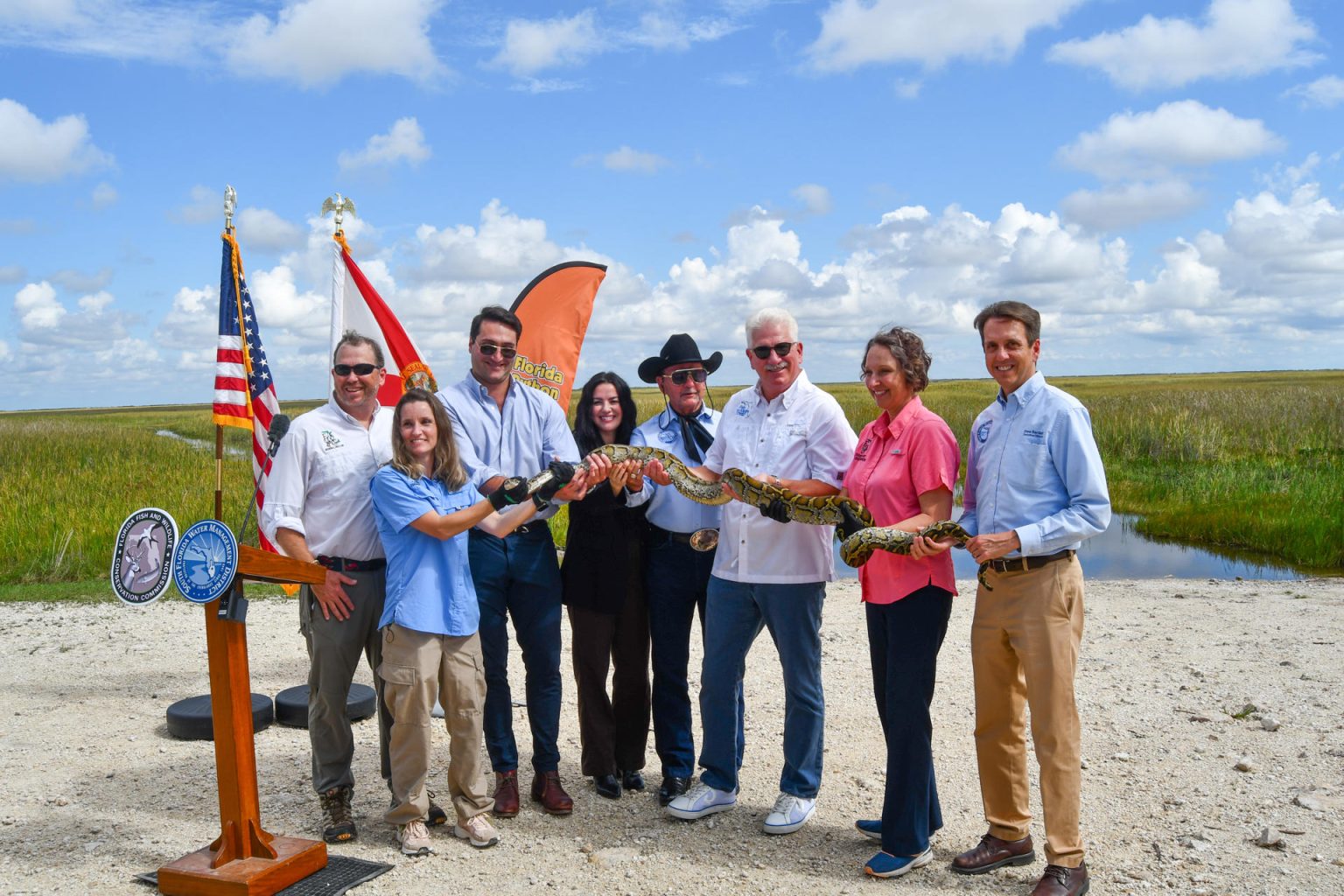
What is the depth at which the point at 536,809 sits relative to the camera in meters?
6.26

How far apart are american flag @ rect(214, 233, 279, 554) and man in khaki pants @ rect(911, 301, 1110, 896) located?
424cm

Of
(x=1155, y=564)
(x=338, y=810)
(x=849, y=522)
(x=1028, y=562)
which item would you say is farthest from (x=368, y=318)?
(x=1155, y=564)

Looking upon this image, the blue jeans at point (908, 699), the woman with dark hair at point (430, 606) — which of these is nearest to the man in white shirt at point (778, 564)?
the blue jeans at point (908, 699)

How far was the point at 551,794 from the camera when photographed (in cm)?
620

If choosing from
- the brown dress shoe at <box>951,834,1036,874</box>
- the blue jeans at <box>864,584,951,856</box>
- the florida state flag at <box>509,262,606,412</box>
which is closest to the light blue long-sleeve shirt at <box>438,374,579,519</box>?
the blue jeans at <box>864,584,951,856</box>

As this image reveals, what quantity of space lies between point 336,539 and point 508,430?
1.26 m

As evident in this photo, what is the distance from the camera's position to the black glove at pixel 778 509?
217 inches

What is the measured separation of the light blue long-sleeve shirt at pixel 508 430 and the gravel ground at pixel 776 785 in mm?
2147

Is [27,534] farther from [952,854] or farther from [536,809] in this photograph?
[952,854]

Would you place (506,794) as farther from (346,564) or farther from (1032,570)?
(1032,570)

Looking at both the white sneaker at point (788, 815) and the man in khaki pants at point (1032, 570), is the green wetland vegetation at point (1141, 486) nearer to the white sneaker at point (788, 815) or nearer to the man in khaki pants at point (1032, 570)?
the white sneaker at point (788, 815)

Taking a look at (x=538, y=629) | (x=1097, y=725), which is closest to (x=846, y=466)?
(x=538, y=629)

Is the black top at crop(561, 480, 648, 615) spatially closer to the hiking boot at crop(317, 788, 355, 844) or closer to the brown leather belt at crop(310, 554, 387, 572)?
the brown leather belt at crop(310, 554, 387, 572)

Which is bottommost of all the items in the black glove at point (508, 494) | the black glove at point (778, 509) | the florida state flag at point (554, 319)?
the black glove at point (778, 509)
